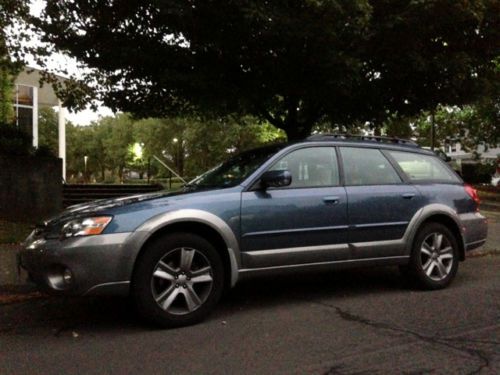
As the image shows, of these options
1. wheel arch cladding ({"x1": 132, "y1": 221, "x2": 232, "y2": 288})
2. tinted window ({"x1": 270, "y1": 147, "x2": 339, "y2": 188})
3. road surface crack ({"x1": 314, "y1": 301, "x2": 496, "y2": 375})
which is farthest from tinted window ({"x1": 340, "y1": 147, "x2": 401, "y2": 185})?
wheel arch cladding ({"x1": 132, "y1": 221, "x2": 232, "y2": 288})

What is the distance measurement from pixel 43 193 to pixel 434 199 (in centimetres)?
828

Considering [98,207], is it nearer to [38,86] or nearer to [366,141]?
[366,141]

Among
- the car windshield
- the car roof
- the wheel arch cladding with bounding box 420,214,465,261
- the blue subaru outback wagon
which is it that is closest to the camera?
the blue subaru outback wagon

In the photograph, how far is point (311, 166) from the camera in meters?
5.74

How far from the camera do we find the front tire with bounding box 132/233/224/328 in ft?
15.3

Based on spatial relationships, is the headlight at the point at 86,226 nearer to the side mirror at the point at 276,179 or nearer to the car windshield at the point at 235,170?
the car windshield at the point at 235,170

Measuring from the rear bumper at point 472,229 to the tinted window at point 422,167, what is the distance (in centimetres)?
48

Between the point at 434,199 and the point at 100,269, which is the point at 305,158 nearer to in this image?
the point at 434,199

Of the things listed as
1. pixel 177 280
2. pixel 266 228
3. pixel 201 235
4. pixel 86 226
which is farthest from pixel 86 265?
pixel 266 228

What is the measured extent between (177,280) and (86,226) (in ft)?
2.95

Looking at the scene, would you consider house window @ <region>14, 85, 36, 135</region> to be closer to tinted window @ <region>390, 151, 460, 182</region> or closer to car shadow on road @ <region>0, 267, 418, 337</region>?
car shadow on road @ <region>0, 267, 418, 337</region>

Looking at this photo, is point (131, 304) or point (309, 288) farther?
point (309, 288)

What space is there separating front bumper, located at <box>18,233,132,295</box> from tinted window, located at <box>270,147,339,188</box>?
1763 mm

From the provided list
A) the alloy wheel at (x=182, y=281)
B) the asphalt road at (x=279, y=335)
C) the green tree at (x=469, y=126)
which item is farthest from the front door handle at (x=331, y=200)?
the green tree at (x=469, y=126)
